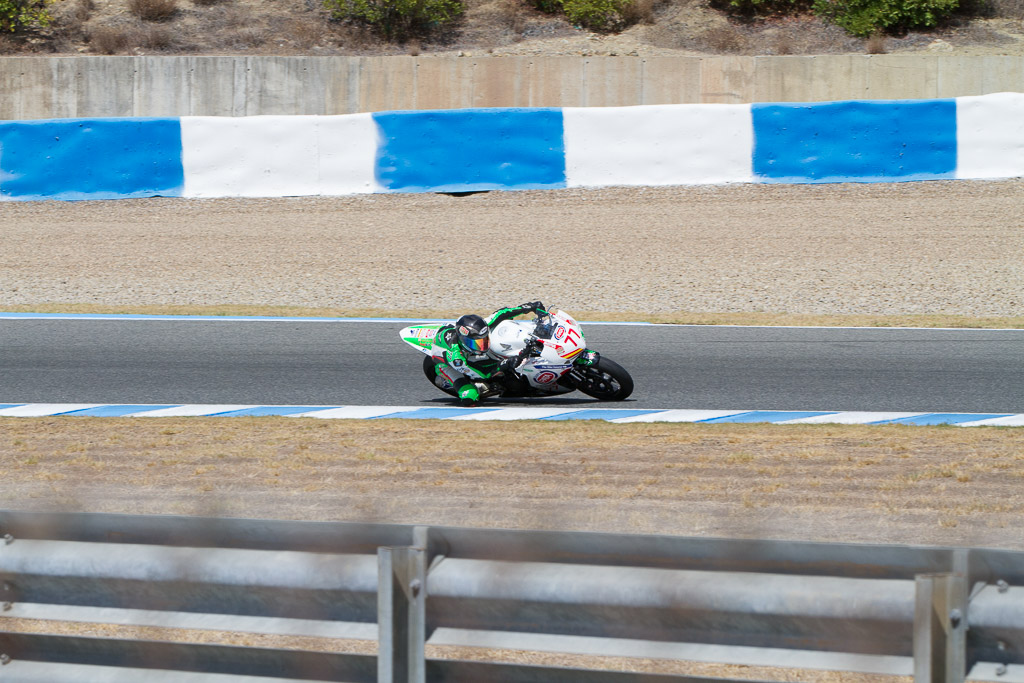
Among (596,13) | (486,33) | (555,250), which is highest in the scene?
(596,13)

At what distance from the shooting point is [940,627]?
262 cm

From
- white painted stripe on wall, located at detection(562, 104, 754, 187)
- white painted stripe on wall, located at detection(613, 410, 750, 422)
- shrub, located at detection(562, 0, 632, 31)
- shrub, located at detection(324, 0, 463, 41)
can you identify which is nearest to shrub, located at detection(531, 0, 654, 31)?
shrub, located at detection(562, 0, 632, 31)

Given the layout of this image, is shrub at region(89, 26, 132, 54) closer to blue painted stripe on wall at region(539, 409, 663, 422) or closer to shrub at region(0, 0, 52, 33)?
shrub at region(0, 0, 52, 33)

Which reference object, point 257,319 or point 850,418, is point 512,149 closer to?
point 257,319

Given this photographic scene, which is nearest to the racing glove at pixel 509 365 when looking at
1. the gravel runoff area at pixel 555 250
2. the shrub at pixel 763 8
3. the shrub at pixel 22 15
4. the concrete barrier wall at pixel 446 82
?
the gravel runoff area at pixel 555 250

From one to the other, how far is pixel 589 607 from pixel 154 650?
48.4 inches

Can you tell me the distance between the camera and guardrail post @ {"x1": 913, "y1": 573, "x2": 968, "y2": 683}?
103 inches

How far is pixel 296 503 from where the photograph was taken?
262 inches

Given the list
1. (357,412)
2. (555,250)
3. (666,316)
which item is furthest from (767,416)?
(555,250)

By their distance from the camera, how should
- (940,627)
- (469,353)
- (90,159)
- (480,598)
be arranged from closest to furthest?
(940,627) → (480,598) → (469,353) → (90,159)

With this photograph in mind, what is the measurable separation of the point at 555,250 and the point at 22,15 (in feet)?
52.7

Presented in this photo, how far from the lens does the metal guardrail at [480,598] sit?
8.85ft

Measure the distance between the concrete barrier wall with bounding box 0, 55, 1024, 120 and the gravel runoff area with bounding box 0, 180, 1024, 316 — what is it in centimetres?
426

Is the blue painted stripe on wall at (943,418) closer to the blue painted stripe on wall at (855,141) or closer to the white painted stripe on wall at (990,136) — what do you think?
the blue painted stripe on wall at (855,141)
